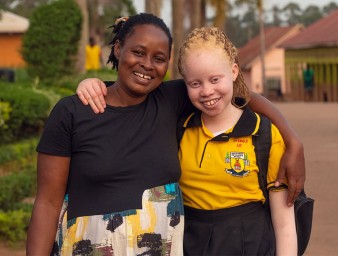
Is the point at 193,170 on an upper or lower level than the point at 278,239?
upper

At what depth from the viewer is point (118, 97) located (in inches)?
125

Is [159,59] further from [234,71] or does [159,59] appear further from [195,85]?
[234,71]

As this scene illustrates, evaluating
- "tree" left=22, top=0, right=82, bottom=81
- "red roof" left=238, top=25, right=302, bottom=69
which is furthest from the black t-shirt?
"red roof" left=238, top=25, right=302, bottom=69

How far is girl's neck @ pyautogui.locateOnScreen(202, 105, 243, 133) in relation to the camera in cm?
322

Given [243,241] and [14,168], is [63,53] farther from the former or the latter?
[243,241]

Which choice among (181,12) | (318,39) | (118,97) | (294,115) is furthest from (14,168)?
(318,39)

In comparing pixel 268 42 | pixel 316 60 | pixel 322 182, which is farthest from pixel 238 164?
pixel 268 42

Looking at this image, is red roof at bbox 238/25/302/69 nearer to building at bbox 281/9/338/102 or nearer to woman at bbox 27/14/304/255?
building at bbox 281/9/338/102

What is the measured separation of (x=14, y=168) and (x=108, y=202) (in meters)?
6.78

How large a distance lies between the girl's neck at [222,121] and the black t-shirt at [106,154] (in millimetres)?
202

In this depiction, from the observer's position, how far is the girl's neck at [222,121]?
322cm

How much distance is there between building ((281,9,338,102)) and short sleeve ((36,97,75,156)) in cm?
3526

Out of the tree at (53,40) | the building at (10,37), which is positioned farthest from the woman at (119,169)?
the building at (10,37)

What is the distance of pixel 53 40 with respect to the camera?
1403cm
